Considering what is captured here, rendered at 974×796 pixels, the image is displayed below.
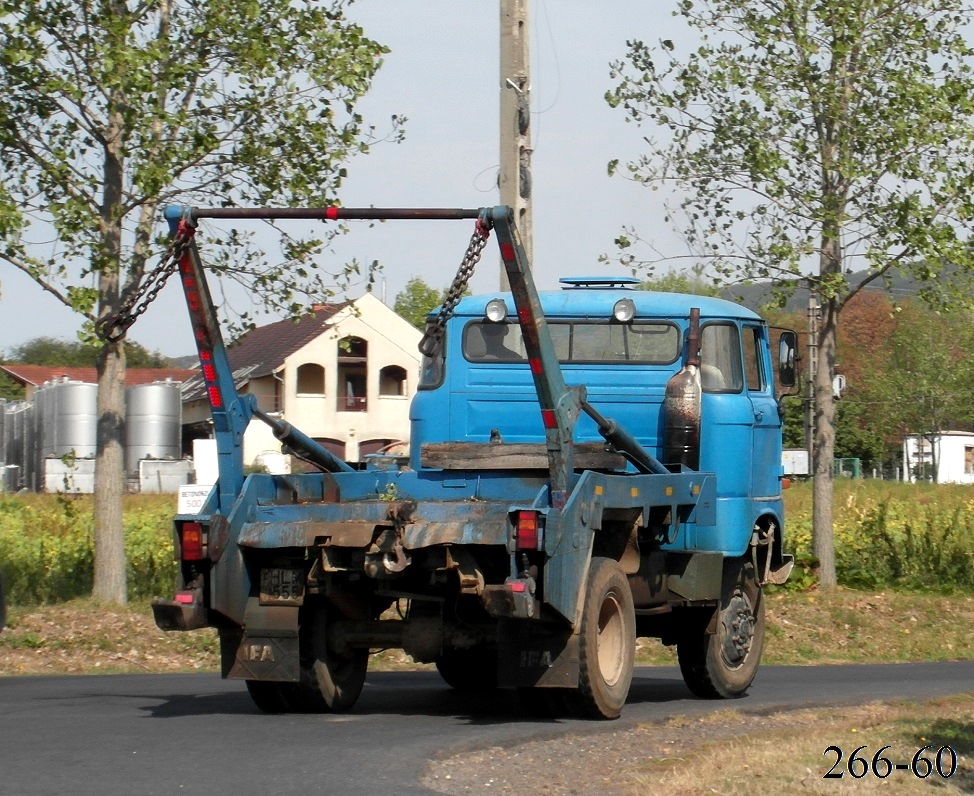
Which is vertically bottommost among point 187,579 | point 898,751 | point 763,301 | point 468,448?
point 898,751

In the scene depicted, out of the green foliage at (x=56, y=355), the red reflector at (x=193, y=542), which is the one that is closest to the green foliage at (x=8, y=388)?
the green foliage at (x=56, y=355)

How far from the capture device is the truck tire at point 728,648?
1231 centimetres

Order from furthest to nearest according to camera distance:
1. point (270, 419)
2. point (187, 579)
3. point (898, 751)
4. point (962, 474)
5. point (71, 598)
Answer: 1. point (962, 474)
2. point (71, 598)
3. point (270, 419)
4. point (187, 579)
5. point (898, 751)

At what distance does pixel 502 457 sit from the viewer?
436 inches

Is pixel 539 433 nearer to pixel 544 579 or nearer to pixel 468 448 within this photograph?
pixel 468 448

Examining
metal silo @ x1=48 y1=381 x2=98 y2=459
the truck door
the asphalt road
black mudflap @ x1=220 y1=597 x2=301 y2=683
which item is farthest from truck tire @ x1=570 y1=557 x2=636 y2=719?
metal silo @ x1=48 y1=381 x2=98 y2=459

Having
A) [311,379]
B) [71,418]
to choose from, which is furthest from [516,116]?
[311,379]

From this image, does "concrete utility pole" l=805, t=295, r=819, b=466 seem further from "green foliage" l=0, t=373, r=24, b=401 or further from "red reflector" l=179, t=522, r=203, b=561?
"green foliage" l=0, t=373, r=24, b=401

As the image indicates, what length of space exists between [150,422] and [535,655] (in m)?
50.2

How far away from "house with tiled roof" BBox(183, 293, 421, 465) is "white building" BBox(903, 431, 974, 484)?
1035 inches

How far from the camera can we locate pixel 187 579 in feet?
33.8

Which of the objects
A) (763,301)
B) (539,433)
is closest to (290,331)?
(763,301)

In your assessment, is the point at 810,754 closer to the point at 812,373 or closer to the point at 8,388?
the point at 812,373

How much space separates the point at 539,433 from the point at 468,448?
1232mm
